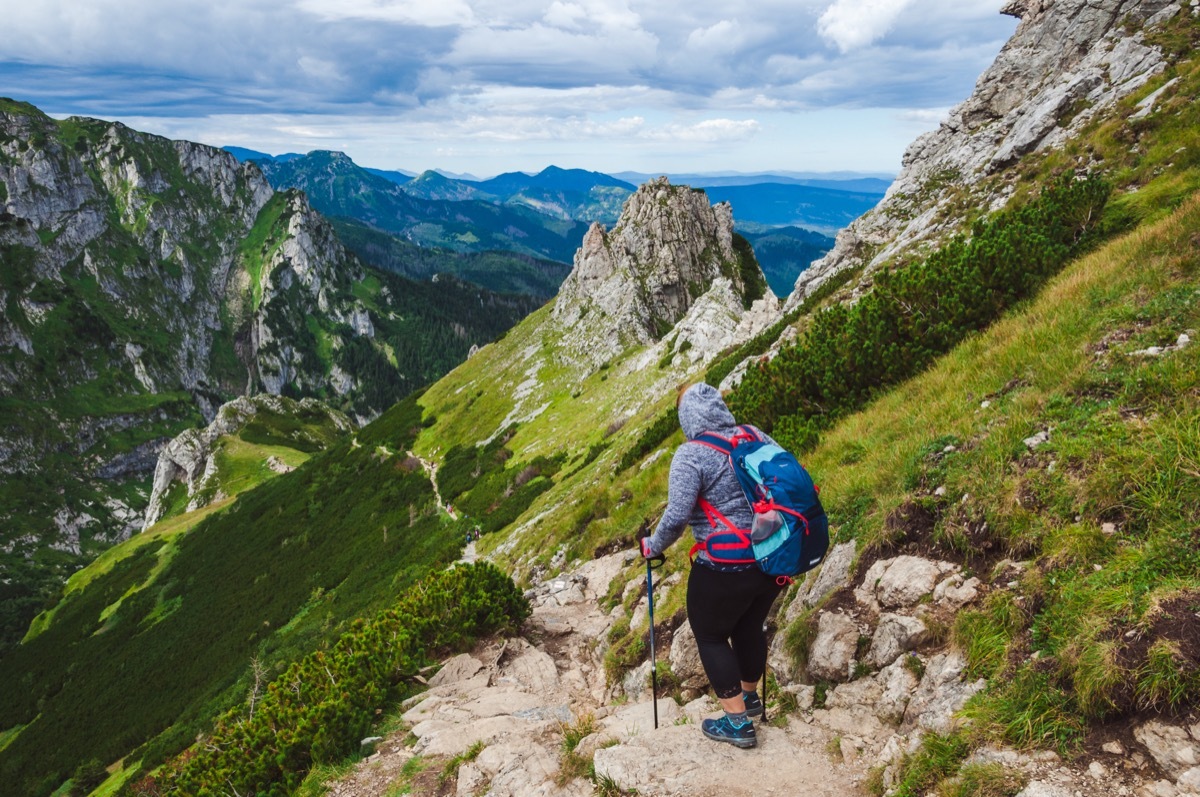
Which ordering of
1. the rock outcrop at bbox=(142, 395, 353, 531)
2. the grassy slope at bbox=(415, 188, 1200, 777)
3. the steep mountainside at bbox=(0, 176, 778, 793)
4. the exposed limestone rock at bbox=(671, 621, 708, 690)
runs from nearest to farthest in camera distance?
the grassy slope at bbox=(415, 188, 1200, 777) < the exposed limestone rock at bbox=(671, 621, 708, 690) < the steep mountainside at bbox=(0, 176, 778, 793) < the rock outcrop at bbox=(142, 395, 353, 531)

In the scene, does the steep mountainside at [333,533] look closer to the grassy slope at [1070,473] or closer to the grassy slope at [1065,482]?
the grassy slope at [1070,473]

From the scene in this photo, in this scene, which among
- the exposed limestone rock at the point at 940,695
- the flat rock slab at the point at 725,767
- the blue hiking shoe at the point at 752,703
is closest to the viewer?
the exposed limestone rock at the point at 940,695

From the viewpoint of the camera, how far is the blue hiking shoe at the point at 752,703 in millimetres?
6809

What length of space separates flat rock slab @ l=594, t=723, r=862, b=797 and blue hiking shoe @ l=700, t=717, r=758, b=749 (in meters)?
0.09

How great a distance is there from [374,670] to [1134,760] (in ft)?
34.9

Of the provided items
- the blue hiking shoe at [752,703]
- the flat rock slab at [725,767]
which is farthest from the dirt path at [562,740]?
the blue hiking shoe at [752,703]

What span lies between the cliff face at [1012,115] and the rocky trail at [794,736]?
24495mm

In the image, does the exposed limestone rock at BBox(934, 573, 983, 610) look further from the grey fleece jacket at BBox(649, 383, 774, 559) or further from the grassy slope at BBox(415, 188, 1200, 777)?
the grey fleece jacket at BBox(649, 383, 774, 559)

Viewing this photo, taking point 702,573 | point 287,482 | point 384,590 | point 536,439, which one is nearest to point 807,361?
point 702,573

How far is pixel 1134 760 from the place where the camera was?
4.26m

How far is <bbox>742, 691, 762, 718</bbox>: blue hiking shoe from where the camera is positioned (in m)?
6.81

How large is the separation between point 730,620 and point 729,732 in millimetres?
1239

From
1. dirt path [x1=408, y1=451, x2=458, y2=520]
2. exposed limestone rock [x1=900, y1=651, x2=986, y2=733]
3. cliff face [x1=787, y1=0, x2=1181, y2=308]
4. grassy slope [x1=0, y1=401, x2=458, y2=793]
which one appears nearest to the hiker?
exposed limestone rock [x1=900, y1=651, x2=986, y2=733]

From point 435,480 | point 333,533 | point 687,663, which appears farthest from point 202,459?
point 687,663
